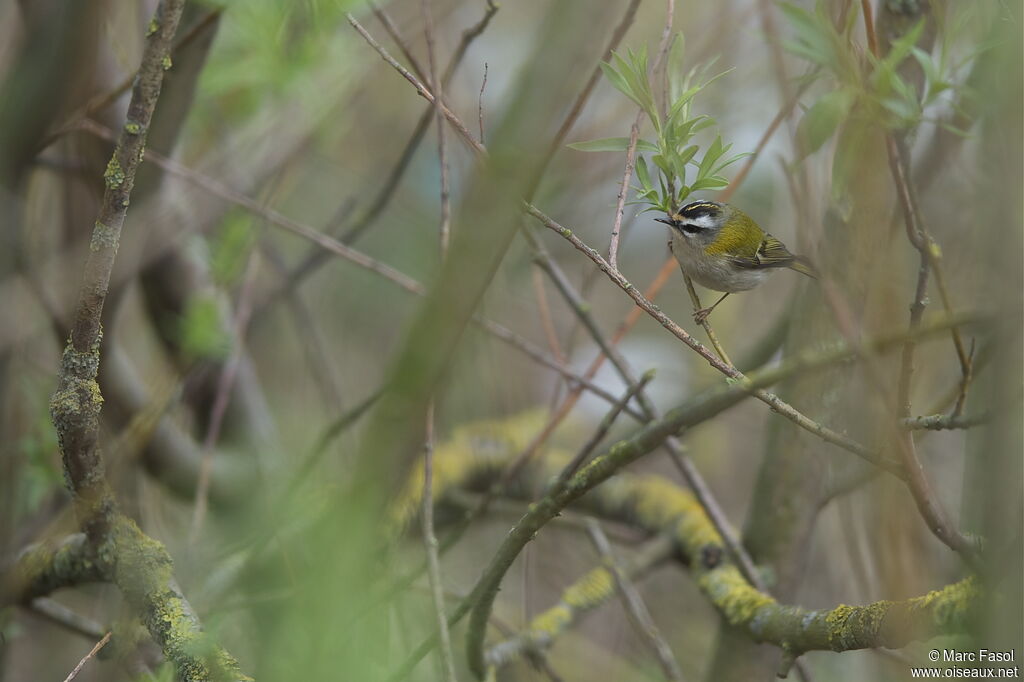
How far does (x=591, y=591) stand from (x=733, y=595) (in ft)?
1.53

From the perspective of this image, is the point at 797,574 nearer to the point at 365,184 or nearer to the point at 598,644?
the point at 598,644

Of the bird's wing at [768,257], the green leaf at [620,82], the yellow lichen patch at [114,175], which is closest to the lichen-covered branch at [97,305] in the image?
the yellow lichen patch at [114,175]

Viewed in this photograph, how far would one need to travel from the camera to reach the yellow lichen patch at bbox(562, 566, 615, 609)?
7.44 ft

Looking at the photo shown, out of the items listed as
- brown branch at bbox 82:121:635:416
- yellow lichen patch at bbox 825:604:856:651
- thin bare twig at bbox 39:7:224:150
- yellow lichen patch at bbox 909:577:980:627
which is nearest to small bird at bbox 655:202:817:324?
brown branch at bbox 82:121:635:416

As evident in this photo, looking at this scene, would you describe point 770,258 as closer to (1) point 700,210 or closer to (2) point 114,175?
(1) point 700,210

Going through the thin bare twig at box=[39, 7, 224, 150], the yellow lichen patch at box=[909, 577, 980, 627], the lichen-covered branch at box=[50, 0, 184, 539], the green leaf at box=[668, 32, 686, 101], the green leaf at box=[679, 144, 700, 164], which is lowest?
the yellow lichen patch at box=[909, 577, 980, 627]

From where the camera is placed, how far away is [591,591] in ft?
7.54

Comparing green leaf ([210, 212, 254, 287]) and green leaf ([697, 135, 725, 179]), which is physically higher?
green leaf ([210, 212, 254, 287])

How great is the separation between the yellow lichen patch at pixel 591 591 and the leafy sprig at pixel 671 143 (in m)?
1.23

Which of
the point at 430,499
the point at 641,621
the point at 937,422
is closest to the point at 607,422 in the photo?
the point at 430,499

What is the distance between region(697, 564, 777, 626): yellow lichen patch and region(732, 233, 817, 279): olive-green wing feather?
2.56 ft

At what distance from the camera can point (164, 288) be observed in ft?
9.33

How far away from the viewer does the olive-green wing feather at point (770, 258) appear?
7.68 feet

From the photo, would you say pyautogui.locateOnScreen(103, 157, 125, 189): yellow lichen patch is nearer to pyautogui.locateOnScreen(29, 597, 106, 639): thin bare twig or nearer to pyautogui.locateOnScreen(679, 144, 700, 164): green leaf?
pyautogui.locateOnScreen(679, 144, 700, 164): green leaf
